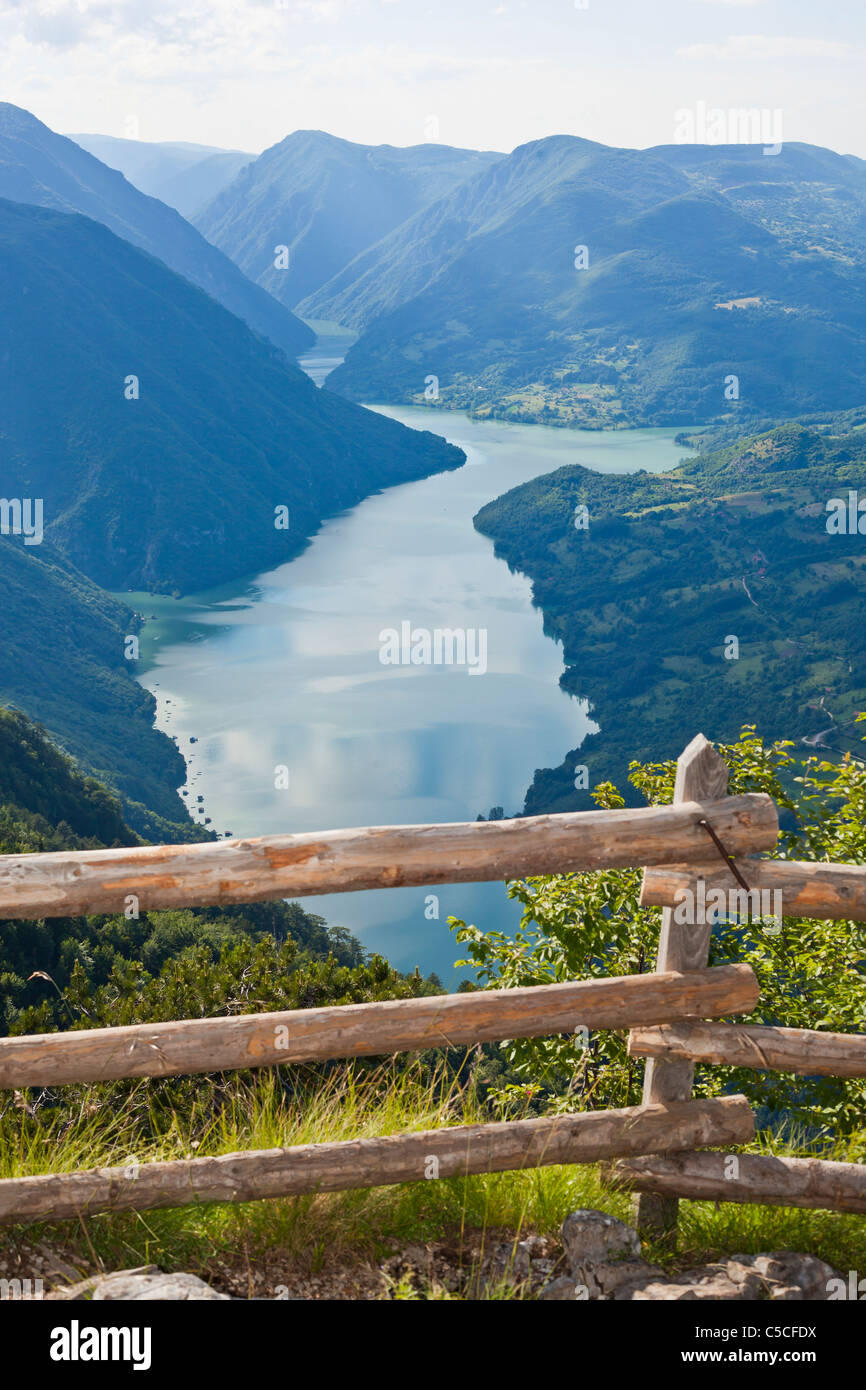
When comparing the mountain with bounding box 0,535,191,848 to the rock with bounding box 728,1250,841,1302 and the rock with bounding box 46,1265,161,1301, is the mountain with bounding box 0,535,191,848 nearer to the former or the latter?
the rock with bounding box 46,1265,161,1301

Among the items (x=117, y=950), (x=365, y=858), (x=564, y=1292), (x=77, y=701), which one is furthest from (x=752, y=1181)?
(x=77, y=701)

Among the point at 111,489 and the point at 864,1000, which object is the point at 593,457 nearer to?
the point at 111,489

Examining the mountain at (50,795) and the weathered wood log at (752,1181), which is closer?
the weathered wood log at (752,1181)

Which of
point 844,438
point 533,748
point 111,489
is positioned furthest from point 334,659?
point 844,438

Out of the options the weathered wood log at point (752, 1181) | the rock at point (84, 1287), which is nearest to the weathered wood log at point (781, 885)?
the weathered wood log at point (752, 1181)

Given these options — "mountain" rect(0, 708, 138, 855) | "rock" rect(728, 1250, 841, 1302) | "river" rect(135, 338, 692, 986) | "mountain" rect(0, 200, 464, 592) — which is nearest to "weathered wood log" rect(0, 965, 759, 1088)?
"rock" rect(728, 1250, 841, 1302)

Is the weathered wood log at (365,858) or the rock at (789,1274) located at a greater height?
the weathered wood log at (365,858)

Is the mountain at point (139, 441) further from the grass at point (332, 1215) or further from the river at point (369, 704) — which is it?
the grass at point (332, 1215)
